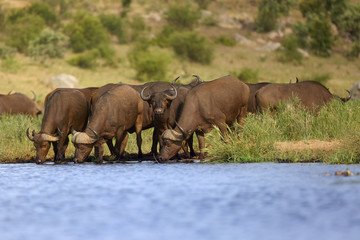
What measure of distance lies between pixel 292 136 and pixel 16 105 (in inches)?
408

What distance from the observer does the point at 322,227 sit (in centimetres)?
521

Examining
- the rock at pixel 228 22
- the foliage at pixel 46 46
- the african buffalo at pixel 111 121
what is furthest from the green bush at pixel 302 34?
the african buffalo at pixel 111 121

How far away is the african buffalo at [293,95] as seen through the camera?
14.3m

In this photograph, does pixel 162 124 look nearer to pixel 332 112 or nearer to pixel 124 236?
pixel 332 112

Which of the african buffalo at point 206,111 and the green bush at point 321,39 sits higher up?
the green bush at point 321,39

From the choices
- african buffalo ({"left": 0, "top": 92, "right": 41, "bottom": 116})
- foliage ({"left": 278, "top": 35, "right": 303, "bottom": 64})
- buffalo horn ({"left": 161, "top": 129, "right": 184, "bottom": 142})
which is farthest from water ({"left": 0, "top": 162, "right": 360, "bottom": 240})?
foliage ({"left": 278, "top": 35, "right": 303, "bottom": 64})

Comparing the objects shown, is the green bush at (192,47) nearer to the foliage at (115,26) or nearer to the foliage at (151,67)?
the foliage at (115,26)

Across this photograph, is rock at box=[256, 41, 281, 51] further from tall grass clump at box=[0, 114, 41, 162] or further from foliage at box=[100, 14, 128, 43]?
tall grass clump at box=[0, 114, 41, 162]

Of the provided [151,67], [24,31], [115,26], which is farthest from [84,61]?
[115,26]

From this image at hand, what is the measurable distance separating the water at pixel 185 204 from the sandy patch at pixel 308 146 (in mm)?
1058

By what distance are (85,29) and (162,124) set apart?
31.3 metres

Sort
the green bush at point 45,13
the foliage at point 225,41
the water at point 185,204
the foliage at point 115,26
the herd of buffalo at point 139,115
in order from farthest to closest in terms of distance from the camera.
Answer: the green bush at point 45,13
the foliage at point 115,26
the foliage at point 225,41
the herd of buffalo at point 139,115
the water at point 185,204

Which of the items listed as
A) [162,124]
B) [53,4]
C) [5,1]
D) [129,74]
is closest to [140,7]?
[53,4]

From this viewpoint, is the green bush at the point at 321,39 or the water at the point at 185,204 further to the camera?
the green bush at the point at 321,39
